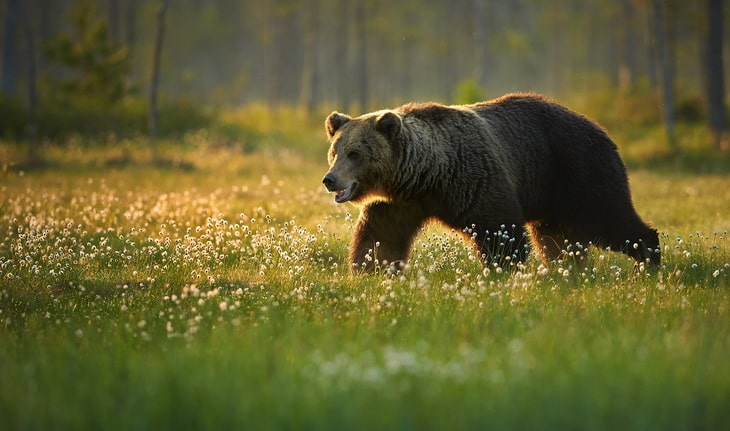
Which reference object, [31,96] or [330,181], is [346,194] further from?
[31,96]

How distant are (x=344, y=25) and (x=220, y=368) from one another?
41.9 meters

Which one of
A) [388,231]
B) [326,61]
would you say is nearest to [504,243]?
[388,231]

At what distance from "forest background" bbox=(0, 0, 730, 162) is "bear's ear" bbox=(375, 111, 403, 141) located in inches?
528

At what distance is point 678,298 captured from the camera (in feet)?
20.1

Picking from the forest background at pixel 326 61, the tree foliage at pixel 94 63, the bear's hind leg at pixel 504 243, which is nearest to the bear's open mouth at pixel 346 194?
the bear's hind leg at pixel 504 243

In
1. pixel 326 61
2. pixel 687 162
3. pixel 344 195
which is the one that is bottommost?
pixel 326 61

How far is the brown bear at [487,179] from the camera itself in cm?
737

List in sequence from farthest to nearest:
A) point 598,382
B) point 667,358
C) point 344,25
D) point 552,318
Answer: point 344,25 → point 552,318 → point 667,358 → point 598,382

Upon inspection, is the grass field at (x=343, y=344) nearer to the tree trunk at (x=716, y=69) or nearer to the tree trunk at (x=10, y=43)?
the tree trunk at (x=716, y=69)

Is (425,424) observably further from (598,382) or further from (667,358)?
(667,358)

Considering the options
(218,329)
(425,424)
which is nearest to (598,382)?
(425,424)

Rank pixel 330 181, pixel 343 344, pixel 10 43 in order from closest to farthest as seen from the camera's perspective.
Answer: pixel 343 344 → pixel 330 181 → pixel 10 43

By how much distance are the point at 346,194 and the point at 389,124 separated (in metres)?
0.77

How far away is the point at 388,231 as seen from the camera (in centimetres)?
772
